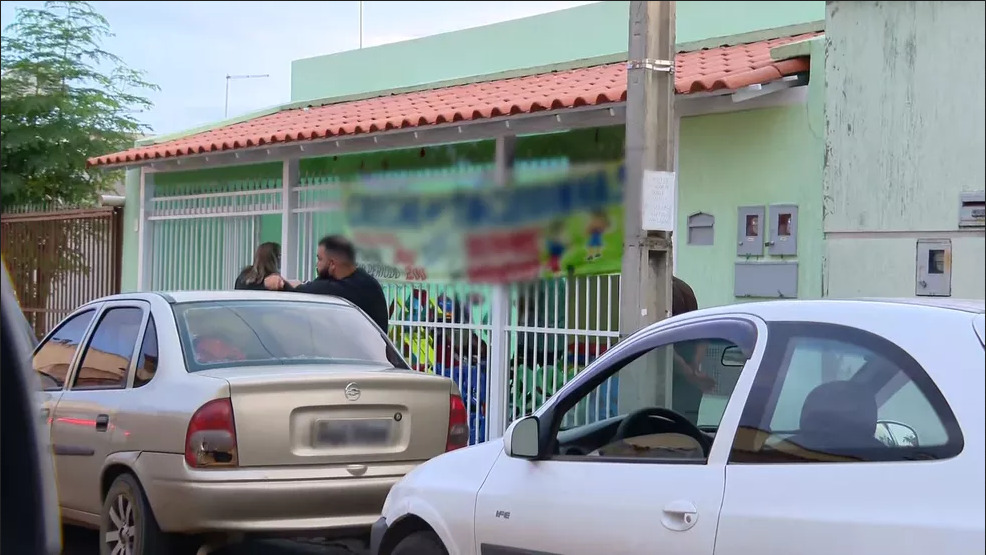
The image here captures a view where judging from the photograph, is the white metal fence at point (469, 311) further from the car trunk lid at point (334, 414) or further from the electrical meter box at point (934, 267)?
the electrical meter box at point (934, 267)

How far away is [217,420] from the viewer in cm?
584

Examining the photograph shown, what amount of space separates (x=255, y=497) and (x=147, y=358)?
1112 millimetres

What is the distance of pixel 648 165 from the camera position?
5848mm

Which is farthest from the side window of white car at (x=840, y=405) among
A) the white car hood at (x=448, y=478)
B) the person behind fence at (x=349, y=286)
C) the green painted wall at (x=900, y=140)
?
the person behind fence at (x=349, y=286)

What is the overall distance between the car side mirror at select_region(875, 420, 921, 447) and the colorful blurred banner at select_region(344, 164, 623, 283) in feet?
15.4

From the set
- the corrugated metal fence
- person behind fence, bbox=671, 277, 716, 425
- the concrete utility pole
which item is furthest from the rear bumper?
the corrugated metal fence

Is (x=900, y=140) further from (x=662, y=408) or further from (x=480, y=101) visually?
(x=480, y=101)

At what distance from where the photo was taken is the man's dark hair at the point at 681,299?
7.21 m

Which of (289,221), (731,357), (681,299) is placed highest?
(289,221)

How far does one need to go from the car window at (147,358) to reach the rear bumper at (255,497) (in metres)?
0.49

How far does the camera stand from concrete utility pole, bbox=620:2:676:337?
5859 mm

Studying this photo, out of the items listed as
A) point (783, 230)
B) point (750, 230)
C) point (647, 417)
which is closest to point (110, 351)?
point (647, 417)

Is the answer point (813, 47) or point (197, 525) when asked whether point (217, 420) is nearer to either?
point (197, 525)

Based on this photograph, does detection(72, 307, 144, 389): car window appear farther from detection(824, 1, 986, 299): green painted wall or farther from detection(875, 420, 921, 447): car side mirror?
detection(875, 420, 921, 447): car side mirror
